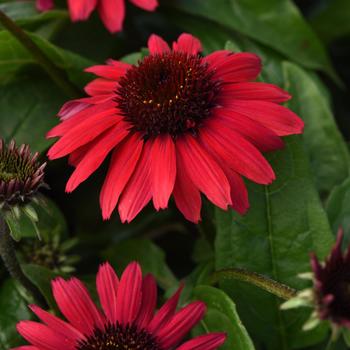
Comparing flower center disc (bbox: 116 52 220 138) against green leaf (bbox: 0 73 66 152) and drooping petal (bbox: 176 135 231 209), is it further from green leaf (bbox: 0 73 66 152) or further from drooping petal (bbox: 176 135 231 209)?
green leaf (bbox: 0 73 66 152)

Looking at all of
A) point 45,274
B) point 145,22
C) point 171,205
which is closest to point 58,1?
point 145,22

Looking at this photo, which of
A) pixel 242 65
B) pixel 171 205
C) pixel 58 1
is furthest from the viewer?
pixel 58 1

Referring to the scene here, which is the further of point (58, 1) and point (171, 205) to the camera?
point (58, 1)

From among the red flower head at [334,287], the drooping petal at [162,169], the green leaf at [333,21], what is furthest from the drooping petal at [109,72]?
the green leaf at [333,21]

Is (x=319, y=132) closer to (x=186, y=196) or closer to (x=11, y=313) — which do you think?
(x=186, y=196)

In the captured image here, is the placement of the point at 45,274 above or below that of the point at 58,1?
below

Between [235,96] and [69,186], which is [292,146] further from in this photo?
[69,186]

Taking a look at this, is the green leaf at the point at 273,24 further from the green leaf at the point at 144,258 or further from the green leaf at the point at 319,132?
the green leaf at the point at 144,258

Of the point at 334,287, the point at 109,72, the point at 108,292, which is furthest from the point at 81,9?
the point at 334,287
